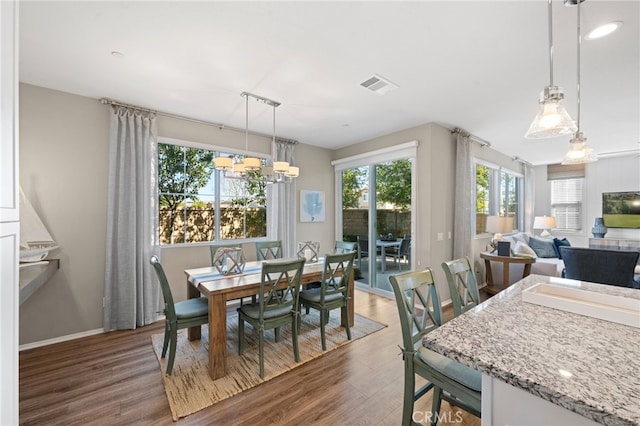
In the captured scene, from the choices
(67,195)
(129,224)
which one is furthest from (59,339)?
(67,195)

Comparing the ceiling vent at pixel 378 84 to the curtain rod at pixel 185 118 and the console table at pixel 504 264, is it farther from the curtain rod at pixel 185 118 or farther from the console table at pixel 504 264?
the console table at pixel 504 264

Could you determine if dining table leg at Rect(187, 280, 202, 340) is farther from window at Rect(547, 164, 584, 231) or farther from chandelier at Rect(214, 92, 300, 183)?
window at Rect(547, 164, 584, 231)

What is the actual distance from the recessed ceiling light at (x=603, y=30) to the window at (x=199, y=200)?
3777mm

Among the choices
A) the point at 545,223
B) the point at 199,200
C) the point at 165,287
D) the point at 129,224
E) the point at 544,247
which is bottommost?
the point at 544,247

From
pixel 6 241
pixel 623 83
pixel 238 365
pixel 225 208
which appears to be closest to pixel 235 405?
pixel 238 365

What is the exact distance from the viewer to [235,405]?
6.50ft

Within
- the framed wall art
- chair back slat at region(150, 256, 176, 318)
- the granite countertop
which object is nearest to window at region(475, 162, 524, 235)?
the framed wall art

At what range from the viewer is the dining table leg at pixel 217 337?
7.46ft

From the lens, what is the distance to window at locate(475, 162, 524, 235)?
5.22 meters

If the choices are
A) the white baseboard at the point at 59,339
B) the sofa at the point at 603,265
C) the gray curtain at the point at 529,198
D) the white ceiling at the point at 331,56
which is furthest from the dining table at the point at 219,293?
the gray curtain at the point at 529,198

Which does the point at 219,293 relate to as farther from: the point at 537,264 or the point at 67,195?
the point at 537,264

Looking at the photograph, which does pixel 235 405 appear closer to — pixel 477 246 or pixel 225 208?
pixel 225 208

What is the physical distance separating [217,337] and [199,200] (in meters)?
2.28

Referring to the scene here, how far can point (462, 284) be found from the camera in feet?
6.40
